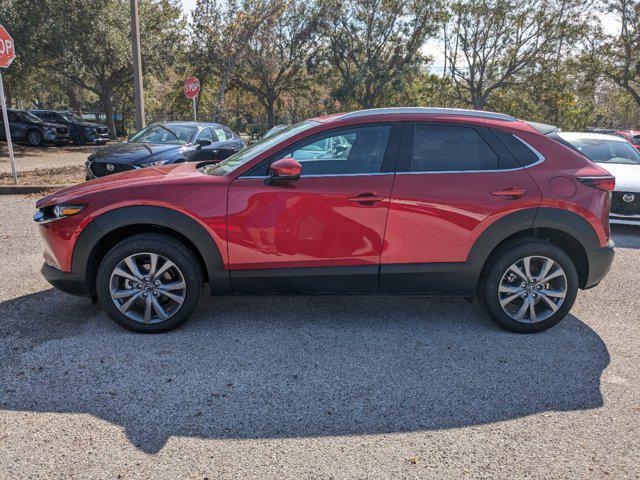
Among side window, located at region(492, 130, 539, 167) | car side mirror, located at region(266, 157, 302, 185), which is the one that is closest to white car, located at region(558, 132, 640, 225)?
side window, located at region(492, 130, 539, 167)

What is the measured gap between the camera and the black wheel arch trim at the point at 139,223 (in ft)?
12.2

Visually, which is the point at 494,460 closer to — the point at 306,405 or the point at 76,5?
the point at 306,405

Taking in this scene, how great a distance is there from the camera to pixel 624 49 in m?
24.9

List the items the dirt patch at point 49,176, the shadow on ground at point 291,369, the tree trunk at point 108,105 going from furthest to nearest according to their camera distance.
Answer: the tree trunk at point 108,105 → the dirt patch at point 49,176 → the shadow on ground at point 291,369

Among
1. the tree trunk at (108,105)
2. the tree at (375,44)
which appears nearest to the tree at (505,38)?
the tree at (375,44)

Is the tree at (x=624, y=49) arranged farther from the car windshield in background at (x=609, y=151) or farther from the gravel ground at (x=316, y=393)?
the gravel ground at (x=316, y=393)

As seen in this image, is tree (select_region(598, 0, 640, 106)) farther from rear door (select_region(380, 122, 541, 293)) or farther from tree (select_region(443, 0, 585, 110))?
rear door (select_region(380, 122, 541, 293))

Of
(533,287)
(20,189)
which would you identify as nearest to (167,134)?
(20,189)

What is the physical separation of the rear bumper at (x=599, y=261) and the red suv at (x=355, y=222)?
11mm

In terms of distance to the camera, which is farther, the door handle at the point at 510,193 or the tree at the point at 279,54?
the tree at the point at 279,54

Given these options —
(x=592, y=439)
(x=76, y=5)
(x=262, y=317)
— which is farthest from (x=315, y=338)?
(x=76, y=5)

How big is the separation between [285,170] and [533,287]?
2139 millimetres

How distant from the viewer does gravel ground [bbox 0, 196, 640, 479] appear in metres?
2.52

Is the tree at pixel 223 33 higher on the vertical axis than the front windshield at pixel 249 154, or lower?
higher
